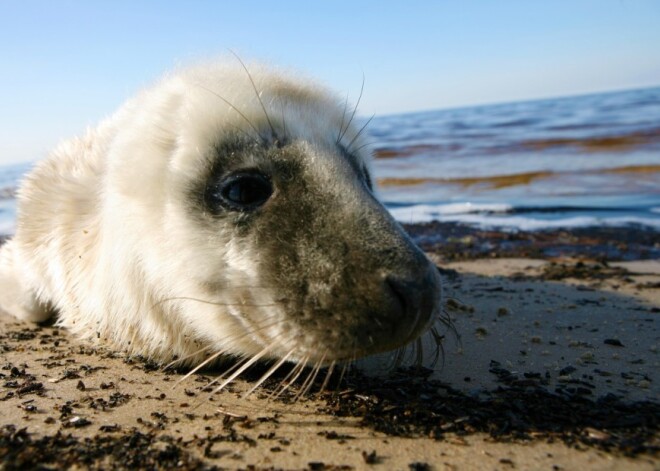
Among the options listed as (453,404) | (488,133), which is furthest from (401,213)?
(488,133)

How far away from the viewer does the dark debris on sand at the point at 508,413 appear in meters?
1.94

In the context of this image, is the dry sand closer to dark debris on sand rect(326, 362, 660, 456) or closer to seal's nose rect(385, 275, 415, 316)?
dark debris on sand rect(326, 362, 660, 456)

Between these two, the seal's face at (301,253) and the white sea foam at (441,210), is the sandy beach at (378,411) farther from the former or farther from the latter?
the white sea foam at (441,210)

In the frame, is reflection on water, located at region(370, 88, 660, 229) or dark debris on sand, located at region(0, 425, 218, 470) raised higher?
reflection on water, located at region(370, 88, 660, 229)

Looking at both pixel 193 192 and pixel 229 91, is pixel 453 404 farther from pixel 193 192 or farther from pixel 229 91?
pixel 229 91

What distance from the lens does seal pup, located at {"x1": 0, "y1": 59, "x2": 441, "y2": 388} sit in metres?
2.12

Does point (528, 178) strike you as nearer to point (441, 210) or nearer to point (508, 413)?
point (441, 210)

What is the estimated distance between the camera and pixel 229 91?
2799 millimetres

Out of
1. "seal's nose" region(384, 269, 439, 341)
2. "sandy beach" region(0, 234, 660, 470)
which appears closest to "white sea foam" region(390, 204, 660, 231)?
"sandy beach" region(0, 234, 660, 470)

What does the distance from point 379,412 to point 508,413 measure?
0.44 m

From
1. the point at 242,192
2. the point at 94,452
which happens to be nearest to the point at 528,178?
the point at 242,192

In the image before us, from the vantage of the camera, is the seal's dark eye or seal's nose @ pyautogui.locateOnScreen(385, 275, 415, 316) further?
the seal's dark eye

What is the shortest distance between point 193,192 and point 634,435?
1819mm

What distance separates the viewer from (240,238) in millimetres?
2393
